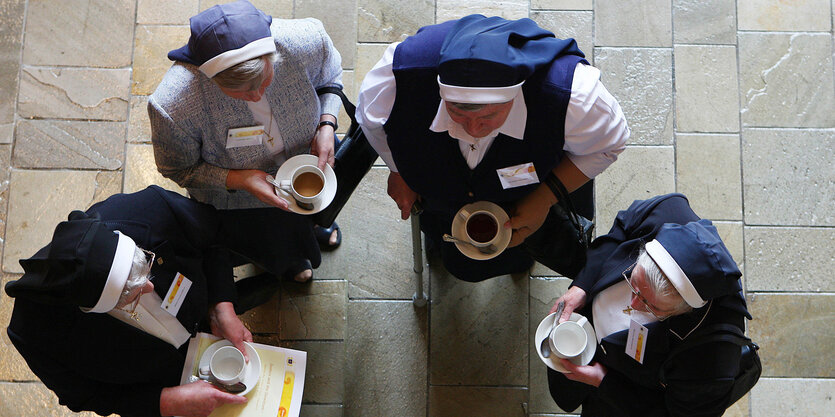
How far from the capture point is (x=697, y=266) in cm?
204

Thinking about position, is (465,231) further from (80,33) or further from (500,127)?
(80,33)

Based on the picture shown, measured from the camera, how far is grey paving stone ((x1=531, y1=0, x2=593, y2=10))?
3.69 metres

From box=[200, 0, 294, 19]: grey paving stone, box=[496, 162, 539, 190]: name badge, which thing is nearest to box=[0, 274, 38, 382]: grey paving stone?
box=[200, 0, 294, 19]: grey paving stone

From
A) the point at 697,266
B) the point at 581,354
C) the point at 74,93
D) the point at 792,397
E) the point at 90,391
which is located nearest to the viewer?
the point at 697,266

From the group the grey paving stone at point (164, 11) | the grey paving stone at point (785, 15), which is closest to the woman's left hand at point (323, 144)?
the grey paving stone at point (164, 11)

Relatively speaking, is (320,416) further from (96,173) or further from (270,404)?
(96,173)

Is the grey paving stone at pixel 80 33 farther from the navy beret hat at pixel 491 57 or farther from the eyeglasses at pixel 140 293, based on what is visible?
the navy beret hat at pixel 491 57

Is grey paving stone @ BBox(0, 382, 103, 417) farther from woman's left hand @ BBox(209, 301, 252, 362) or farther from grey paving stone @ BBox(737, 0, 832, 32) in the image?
grey paving stone @ BBox(737, 0, 832, 32)

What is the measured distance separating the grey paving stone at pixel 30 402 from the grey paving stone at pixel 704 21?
3.89 meters

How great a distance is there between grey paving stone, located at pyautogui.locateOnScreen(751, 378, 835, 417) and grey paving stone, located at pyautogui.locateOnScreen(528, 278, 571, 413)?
1.04m

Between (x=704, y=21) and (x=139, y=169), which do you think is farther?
(x=704, y=21)

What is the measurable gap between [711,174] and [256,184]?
8.28 ft

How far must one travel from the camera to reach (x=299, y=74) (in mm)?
2377

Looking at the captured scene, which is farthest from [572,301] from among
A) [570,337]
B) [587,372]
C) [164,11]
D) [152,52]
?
[164,11]
